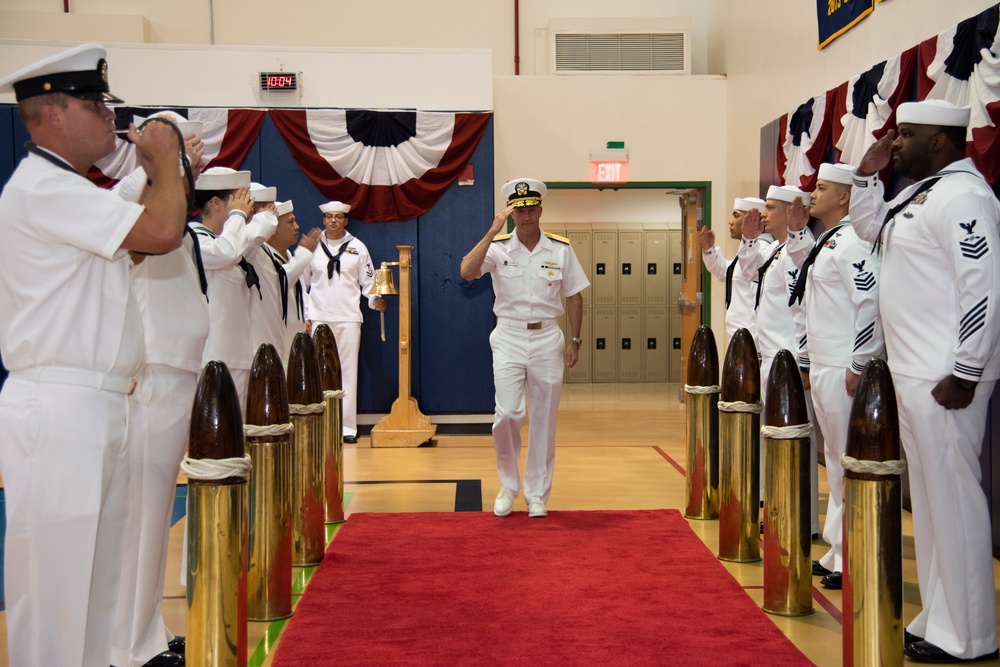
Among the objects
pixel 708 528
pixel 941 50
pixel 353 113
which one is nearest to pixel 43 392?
pixel 708 528

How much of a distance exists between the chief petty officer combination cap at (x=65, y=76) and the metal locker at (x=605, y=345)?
1253cm

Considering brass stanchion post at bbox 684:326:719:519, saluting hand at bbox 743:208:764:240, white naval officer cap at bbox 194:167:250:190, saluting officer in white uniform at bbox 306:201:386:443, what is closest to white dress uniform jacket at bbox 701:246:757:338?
saluting hand at bbox 743:208:764:240

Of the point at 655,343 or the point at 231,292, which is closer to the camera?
the point at 231,292

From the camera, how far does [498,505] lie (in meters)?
5.60

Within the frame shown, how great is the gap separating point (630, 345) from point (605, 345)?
39cm

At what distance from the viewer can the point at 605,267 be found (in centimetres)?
1480

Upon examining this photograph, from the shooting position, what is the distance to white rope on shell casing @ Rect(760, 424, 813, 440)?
12.7 feet

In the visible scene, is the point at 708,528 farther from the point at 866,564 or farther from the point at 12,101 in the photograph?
the point at 12,101

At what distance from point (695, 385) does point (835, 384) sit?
4.24 feet

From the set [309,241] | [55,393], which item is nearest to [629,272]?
[309,241]

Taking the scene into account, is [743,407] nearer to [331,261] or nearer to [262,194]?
[262,194]

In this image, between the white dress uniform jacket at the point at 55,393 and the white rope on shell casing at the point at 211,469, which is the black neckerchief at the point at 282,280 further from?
the white dress uniform jacket at the point at 55,393

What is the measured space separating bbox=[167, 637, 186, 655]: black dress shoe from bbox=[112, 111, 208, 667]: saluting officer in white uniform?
5cm

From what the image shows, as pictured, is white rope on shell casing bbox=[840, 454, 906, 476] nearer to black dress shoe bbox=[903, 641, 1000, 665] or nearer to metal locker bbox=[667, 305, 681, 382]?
black dress shoe bbox=[903, 641, 1000, 665]
